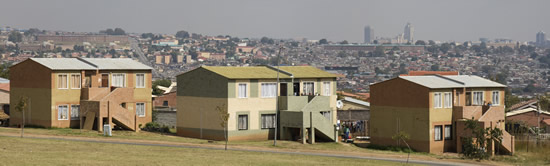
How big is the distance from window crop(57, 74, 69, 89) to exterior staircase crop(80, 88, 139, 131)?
1.55 m

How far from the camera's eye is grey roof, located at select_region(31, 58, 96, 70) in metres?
69.4

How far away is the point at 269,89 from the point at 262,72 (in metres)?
1.92

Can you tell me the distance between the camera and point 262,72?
6956cm

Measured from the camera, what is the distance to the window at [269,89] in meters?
67.8

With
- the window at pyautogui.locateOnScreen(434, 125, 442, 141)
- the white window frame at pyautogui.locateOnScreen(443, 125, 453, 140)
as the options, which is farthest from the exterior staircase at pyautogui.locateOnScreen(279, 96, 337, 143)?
the white window frame at pyautogui.locateOnScreen(443, 125, 453, 140)

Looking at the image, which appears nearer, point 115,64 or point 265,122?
point 265,122

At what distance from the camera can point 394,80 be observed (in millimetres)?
65688

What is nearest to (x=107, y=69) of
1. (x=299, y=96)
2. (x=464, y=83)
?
(x=299, y=96)

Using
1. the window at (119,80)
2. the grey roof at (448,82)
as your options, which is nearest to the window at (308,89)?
the grey roof at (448,82)

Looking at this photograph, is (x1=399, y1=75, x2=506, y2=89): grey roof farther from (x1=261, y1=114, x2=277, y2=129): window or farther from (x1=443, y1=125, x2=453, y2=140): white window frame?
(x1=261, y1=114, x2=277, y2=129): window

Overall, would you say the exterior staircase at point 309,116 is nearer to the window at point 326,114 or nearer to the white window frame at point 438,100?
the window at point 326,114

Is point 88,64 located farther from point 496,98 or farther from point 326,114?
point 496,98

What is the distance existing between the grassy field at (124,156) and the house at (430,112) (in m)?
10.2

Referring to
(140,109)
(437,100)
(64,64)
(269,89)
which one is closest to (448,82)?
(437,100)
